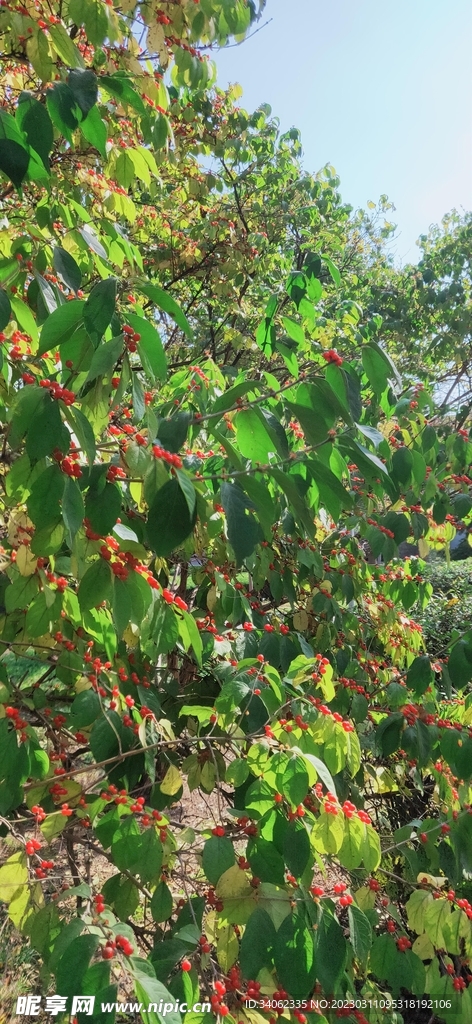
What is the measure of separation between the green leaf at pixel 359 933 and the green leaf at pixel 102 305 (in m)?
1.21

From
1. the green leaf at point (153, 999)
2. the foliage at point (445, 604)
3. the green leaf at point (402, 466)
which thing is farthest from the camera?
the foliage at point (445, 604)

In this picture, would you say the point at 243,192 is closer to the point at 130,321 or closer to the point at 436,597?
the point at 436,597

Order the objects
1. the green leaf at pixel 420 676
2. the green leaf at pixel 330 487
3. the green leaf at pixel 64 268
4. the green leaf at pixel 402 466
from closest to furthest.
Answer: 1. the green leaf at pixel 330 487
2. the green leaf at pixel 64 268
3. the green leaf at pixel 402 466
4. the green leaf at pixel 420 676

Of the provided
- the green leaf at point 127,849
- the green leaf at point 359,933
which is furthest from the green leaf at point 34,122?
the green leaf at point 359,933

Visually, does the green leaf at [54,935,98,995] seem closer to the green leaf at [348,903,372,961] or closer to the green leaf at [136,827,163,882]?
the green leaf at [136,827,163,882]

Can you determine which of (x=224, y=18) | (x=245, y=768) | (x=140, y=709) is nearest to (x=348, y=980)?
(x=245, y=768)

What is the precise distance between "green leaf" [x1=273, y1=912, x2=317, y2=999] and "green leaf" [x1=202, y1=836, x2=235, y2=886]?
17 cm

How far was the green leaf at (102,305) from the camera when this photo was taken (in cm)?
86

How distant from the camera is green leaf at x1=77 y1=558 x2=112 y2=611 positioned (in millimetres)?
1021

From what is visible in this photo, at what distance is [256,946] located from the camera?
0.99m

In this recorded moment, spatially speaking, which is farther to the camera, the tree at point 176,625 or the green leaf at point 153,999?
the tree at point 176,625

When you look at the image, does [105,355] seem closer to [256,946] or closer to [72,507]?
[72,507]

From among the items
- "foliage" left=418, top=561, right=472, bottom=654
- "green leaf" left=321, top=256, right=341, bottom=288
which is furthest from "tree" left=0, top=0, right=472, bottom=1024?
"foliage" left=418, top=561, right=472, bottom=654

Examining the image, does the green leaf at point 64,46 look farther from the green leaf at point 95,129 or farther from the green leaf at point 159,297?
the green leaf at point 159,297
